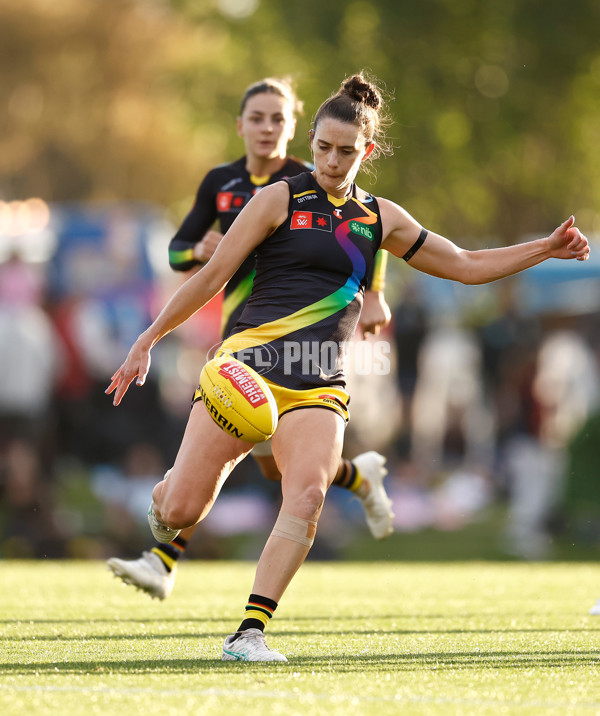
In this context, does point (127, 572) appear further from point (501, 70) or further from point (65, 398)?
point (501, 70)

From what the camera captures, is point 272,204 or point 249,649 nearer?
point 249,649

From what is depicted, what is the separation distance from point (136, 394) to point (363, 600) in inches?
259

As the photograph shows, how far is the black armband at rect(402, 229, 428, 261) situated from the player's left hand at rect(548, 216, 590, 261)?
0.57 meters

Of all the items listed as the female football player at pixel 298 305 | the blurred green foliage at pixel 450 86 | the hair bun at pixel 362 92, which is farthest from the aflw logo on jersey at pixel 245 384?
the blurred green foliage at pixel 450 86

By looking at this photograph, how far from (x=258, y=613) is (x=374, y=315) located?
213cm

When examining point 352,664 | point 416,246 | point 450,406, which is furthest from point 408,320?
point 352,664

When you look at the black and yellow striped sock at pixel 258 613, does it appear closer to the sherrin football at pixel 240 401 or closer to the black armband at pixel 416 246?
the sherrin football at pixel 240 401

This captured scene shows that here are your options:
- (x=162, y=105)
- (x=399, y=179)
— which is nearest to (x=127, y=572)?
(x=399, y=179)

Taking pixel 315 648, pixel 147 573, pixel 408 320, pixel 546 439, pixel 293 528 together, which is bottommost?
pixel 147 573

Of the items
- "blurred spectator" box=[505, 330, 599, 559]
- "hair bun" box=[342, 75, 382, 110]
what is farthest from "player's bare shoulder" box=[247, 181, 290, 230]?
"blurred spectator" box=[505, 330, 599, 559]

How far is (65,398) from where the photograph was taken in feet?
46.4

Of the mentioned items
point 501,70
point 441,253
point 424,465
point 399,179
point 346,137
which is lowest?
point 424,465

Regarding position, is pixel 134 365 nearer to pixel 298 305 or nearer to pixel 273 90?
pixel 298 305

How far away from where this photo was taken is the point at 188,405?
14.6 metres
